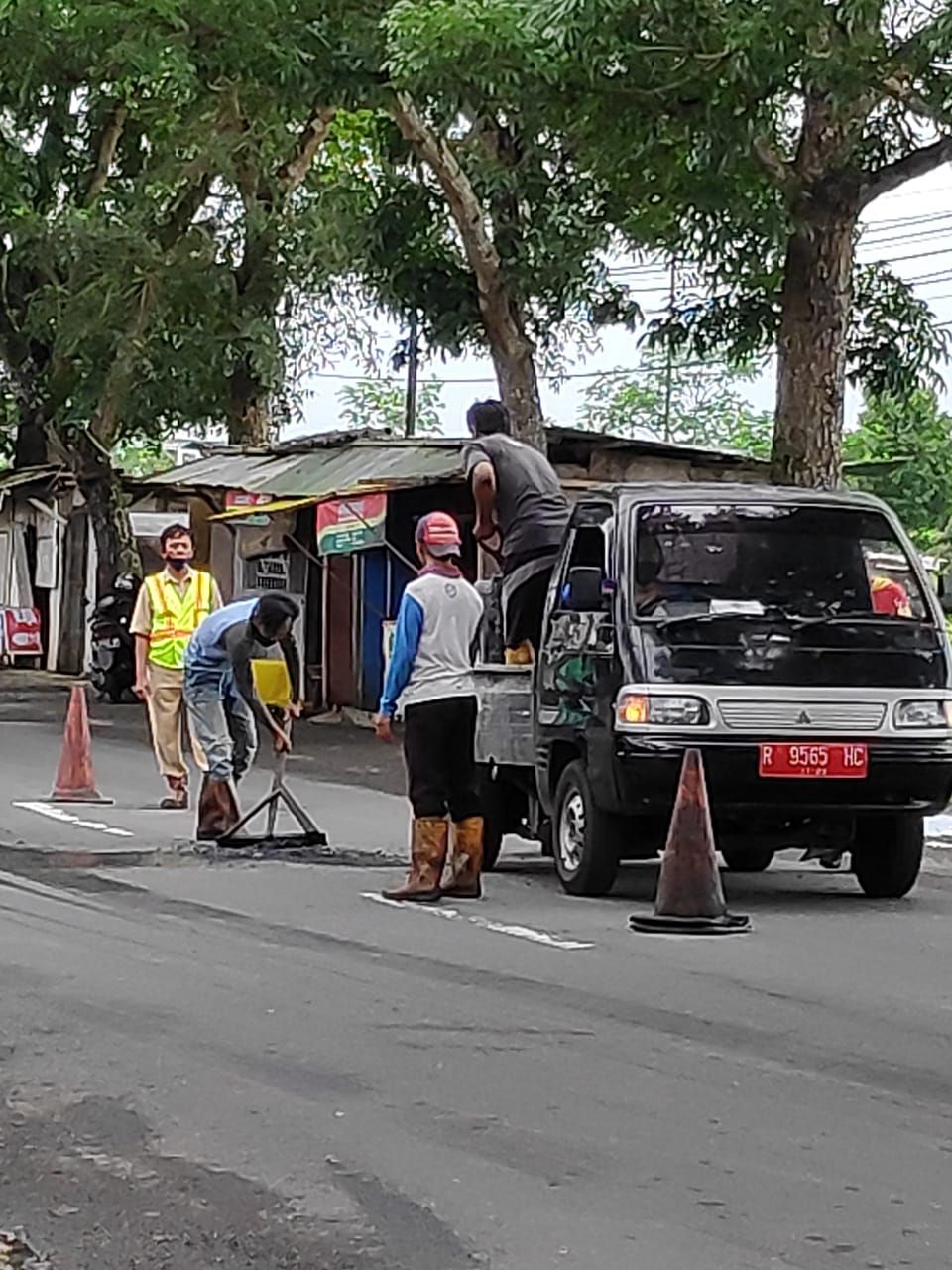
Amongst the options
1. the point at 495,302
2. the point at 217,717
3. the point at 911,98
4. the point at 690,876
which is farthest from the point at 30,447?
the point at 690,876

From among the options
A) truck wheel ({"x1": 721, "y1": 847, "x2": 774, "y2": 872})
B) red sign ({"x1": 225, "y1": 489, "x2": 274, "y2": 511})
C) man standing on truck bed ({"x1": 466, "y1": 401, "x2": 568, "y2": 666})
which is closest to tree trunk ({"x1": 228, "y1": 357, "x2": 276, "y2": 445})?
red sign ({"x1": 225, "y1": 489, "x2": 274, "y2": 511})

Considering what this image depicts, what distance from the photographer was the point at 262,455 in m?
28.6

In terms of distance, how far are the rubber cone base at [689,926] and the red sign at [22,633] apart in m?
28.1

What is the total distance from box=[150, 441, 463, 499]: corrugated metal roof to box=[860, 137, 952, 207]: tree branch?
5637 millimetres

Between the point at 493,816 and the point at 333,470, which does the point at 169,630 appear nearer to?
the point at 493,816

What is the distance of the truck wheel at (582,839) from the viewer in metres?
11.6

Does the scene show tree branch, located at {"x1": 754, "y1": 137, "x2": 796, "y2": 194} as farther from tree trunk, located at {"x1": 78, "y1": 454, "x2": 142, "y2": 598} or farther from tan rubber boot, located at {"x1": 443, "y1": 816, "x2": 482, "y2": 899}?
tree trunk, located at {"x1": 78, "y1": 454, "x2": 142, "y2": 598}

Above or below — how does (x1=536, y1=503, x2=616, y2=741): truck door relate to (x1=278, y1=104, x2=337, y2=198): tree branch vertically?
below

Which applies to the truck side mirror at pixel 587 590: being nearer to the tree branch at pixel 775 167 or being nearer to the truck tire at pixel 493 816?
the truck tire at pixel 493 816

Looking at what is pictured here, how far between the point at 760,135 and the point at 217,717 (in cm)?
660

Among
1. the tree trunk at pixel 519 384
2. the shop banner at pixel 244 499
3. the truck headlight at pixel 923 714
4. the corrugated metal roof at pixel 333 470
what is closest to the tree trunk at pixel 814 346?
the tree trunk at pixel 519 384

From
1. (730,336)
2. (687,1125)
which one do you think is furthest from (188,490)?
(687,1125)

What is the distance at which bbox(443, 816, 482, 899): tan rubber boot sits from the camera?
11.6 metres

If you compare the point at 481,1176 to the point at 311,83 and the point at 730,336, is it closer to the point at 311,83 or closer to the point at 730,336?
the point at 311,83
